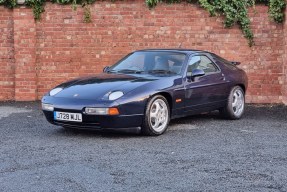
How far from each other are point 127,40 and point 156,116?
190 inches

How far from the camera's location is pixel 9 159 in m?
6.32

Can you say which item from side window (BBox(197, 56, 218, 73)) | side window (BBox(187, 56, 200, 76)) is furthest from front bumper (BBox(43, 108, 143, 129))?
side window (BBox(197, 56, 218, 73))

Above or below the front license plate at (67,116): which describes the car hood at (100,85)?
above

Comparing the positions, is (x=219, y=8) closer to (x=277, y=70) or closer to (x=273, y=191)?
(x=277, y=70)

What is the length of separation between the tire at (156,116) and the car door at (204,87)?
60 centimetres

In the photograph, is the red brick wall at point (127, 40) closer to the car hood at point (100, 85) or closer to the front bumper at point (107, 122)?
the car hood at point (100, 85)

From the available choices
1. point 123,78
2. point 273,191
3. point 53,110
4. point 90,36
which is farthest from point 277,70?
point 273,191

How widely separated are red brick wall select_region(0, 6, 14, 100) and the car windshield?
4239mm

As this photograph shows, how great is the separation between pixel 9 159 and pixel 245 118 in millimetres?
5122

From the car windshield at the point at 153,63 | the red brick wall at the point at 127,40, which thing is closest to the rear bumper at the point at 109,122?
the car windshield at the point at 153,63

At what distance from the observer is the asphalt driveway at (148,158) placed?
5289 mm

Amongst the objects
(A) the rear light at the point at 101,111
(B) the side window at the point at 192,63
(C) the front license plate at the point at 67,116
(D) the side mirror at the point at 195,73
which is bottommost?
(C) the front license plate at the point at 67,116

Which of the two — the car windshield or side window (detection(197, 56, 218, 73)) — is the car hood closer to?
the car windshield

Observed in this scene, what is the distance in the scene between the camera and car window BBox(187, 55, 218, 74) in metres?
8.97
